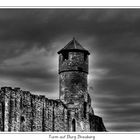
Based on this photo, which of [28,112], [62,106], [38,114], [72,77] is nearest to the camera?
[28,112]

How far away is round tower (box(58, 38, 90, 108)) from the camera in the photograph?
32.7 meters

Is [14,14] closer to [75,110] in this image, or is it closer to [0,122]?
[0,122]

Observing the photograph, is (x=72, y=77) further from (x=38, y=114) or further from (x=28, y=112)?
(x=28, y=112)

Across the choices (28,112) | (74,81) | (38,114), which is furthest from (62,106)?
(28,112)

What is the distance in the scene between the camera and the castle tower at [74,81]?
32.7 m

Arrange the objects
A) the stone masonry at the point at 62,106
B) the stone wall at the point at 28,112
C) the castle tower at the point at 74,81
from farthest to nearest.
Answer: the castle tower at the point at 74,81 → the stone masonry at the point at 62,106 → the stone wall at the point at 28,112

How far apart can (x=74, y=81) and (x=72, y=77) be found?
1.03ft

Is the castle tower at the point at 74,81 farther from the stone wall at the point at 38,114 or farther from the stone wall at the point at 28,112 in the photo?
the stone wall at the point at 28,112

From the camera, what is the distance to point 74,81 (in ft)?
108

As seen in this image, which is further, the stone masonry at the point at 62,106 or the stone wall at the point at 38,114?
the stone masonry at the point at 62,106

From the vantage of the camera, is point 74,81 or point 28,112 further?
point 74,81

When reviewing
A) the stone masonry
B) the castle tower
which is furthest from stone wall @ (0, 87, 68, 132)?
the castle tower

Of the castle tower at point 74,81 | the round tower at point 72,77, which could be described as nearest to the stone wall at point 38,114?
the castle tower at point 74,81

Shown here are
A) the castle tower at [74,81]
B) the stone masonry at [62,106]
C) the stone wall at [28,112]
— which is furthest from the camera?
the castle tower at [74,81]
